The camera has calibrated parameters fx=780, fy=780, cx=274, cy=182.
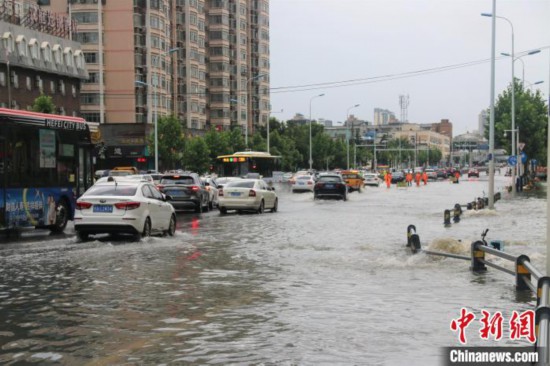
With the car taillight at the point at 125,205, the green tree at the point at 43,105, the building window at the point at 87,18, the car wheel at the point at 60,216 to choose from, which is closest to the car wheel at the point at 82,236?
the car taillight at the point at 125,205

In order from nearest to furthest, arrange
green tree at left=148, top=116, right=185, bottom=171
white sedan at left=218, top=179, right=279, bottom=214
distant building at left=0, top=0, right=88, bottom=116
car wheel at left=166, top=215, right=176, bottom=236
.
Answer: car wheel at left=166, top=215, right=176, bottom=236
white sedan at left=218, top=179, right=279, bottom=214
distant building at left=0, top=0, right=88, bottom=116
green tree at left=148, top=116, right=185, bottom=171

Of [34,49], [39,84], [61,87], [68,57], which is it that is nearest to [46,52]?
[34,49]

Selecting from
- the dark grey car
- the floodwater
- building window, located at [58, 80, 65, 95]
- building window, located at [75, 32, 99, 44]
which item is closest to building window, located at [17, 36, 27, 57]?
building window, located at [58, 80, 65, 95]

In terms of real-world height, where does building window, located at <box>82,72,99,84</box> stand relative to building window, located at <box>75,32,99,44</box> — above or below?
below

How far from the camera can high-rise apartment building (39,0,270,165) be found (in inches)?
3497

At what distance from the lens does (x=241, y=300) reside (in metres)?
10.5

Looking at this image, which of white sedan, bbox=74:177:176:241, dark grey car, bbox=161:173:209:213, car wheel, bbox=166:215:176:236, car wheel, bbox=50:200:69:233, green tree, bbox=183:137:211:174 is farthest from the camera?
green tree, bbox=183:137:211:174

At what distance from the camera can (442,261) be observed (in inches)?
600

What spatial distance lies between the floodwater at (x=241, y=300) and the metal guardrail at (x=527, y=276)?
22cm

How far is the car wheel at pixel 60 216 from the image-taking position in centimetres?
2197

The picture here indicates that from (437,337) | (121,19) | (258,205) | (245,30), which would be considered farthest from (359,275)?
(245,30)

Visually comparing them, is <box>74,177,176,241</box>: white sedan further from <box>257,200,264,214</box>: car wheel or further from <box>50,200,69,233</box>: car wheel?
<box>257,200,264,214</box>: car wheel

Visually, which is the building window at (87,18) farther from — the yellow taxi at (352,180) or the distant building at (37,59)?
the yellow taxi at (352,180)

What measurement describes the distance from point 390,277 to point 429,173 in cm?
10351
